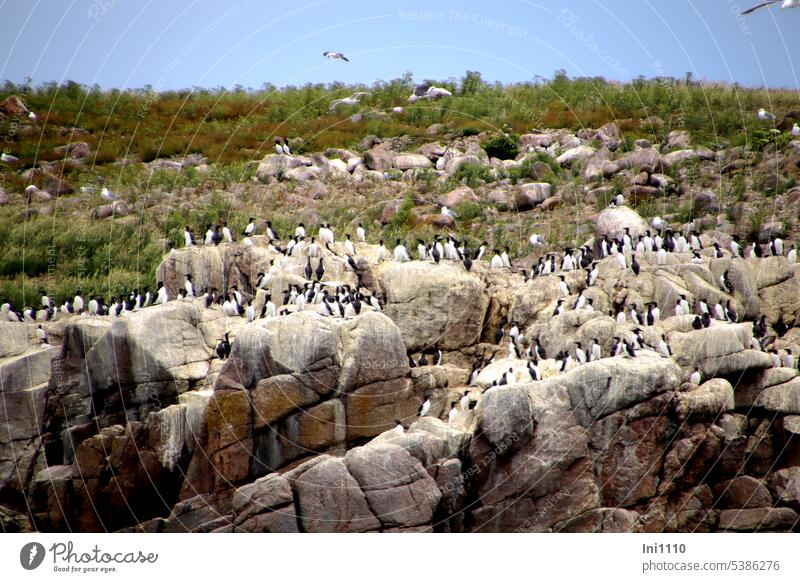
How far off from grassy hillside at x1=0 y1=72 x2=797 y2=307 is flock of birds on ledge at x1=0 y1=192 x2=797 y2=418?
15.6ft

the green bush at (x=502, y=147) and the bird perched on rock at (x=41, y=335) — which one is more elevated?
the green bush at (x=502, y=147)

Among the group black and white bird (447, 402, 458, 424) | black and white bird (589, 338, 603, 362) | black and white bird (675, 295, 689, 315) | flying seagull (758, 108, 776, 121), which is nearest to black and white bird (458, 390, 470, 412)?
black and white bird (447, 402, 458, 424)

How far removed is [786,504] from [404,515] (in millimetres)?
9880

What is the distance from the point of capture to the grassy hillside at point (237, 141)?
39594 millimetres

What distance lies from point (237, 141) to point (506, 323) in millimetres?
31520

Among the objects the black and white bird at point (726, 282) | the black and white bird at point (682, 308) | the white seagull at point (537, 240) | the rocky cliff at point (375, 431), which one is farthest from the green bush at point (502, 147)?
the rocky cliff at point (375, 431)

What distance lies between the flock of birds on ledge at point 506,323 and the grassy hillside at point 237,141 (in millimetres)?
4762

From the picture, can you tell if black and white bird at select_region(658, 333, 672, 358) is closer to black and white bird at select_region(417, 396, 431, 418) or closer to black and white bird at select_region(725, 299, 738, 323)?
black and white bird at select_region(725, 299, 738, 323)

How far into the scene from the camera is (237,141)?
57.9m

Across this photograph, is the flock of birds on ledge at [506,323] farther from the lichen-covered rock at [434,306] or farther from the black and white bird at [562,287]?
the lichen-covered rock at [434,306]

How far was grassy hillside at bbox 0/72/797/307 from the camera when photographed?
39594mm

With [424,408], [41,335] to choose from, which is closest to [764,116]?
[424,408]

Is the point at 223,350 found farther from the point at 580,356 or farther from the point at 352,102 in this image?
the point at 352,102

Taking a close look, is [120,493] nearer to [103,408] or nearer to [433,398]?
[103,408]
